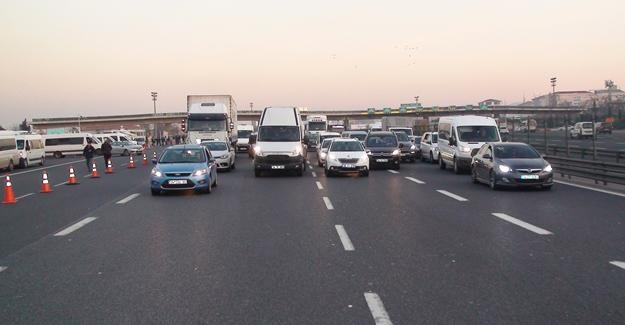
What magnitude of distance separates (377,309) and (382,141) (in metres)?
23.9

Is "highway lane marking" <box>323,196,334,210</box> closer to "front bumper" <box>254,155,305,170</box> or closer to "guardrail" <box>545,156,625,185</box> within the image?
"front bumper" <box>254,155,305,170</box>

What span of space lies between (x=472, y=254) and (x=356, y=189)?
10.1m

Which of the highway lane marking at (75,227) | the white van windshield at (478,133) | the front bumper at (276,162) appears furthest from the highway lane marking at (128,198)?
the white van windshield at (478,133)

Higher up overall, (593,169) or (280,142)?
(280,142)

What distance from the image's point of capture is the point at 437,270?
7.26 meters

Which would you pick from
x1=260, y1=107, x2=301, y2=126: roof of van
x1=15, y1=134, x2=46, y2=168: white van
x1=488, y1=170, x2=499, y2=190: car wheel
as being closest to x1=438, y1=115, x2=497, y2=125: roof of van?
x1=260, y1=107, x2=301, y2=126: roof of van

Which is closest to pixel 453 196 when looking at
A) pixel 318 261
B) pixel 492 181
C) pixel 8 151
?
pixel 492 181

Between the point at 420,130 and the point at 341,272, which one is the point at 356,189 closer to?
the point at 341,272

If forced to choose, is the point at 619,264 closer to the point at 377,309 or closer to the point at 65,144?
the point at 377,309

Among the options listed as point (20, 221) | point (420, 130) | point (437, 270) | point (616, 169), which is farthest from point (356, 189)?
point (420, 130)

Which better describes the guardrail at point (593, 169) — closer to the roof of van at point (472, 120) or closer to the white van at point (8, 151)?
the roof of van at point (472, 120)

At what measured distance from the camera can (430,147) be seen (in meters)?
33.4

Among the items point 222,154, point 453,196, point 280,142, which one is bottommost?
point 453,196

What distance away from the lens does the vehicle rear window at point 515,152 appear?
1804cm
